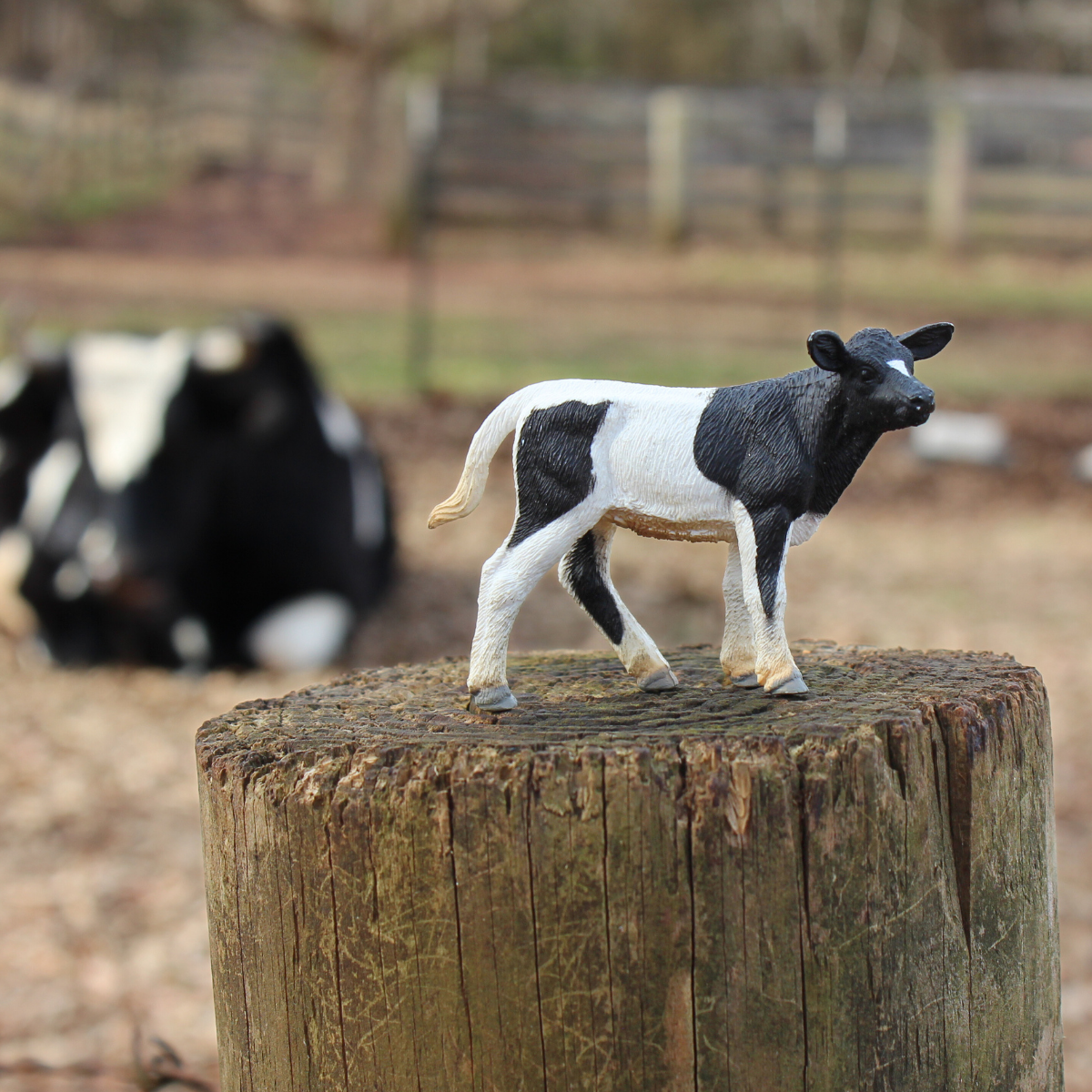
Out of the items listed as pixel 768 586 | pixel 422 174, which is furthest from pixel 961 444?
pixel 768 586

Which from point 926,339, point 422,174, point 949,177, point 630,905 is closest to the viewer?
point 630,905

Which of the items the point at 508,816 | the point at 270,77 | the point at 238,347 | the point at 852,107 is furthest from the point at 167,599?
the point at 270,77

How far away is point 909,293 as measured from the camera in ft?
53.0

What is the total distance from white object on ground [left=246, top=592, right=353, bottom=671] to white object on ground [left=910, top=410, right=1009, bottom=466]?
5.32m

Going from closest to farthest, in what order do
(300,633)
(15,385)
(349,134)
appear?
(300,633) < (15,385) < (349,134)

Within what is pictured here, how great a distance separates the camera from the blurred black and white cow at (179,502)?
5.71m

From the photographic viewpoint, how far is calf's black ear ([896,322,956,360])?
78.3 inches

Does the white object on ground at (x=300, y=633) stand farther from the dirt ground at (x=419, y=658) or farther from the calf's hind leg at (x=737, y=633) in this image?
the calf's hind leg at (x=737, y=633)

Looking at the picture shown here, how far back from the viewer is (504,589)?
6.34 ft

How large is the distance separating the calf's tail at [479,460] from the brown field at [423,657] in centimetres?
137

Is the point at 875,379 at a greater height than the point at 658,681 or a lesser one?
greater

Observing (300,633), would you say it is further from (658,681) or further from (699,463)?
(699,463)

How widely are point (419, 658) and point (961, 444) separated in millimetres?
5373

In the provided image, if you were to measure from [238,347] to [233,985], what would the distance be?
4.31 meters
